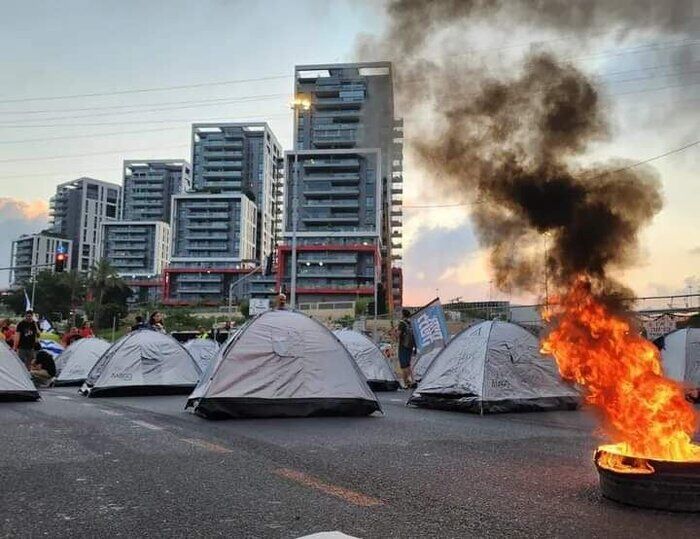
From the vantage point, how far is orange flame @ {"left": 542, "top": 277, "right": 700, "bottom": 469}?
179 inches

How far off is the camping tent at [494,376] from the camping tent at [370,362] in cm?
461

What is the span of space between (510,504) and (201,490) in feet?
7.16

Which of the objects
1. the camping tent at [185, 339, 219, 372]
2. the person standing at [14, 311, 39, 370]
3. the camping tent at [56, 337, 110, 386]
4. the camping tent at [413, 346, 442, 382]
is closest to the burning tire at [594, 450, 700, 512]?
the camping tent at [413, 346, 442, 382]

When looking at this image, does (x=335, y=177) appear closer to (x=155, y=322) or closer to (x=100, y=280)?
(x=100, y=280)

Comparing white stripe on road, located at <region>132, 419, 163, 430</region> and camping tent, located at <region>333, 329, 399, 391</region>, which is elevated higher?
camping tent, located at <region>333, 329, 399, 391</region>

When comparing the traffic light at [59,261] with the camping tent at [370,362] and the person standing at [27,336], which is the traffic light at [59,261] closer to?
→ the person standing at [27,336]

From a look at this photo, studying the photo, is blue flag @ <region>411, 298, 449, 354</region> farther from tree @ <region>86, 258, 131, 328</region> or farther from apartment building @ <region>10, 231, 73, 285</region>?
apartment building @ <region>10, 231, 73, 285</region>

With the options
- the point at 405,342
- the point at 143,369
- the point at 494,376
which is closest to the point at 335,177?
the point at 405,342

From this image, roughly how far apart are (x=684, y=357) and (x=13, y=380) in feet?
47.5

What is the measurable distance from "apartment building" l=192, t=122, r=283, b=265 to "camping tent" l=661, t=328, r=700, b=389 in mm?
165948

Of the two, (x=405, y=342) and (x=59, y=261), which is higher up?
(x=59, y=261)

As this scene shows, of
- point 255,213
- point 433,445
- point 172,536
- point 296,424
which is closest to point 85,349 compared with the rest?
point 296,424

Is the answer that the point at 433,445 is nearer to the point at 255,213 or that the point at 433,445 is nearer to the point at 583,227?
the point at 583,227

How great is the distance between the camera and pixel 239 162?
185 m
